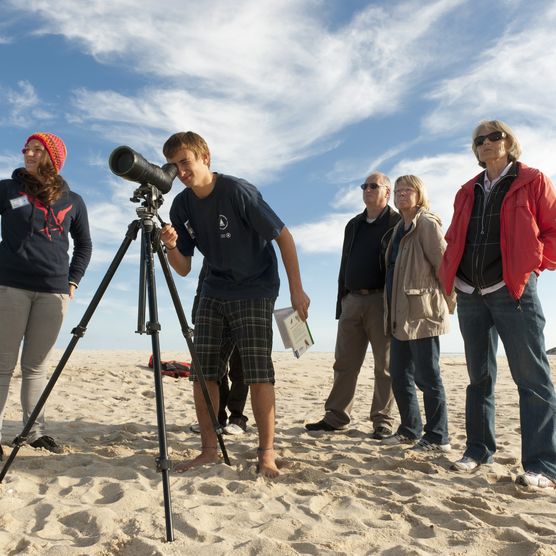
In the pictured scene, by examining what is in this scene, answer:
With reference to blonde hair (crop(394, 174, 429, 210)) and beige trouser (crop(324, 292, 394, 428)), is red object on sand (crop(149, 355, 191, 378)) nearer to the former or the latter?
beige trouser (crop(324, 292, 394, 428))

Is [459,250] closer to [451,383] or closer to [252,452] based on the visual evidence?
[252,452]

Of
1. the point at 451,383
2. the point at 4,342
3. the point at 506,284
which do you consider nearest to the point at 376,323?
the point at 506,284

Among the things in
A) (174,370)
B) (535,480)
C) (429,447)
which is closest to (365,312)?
(429,447)

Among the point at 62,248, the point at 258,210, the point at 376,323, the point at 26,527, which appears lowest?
the point at 26,527

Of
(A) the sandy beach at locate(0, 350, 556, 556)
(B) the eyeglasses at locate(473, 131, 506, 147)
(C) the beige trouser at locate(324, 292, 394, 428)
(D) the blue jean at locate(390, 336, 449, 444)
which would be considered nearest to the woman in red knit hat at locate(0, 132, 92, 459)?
(A) the sandy beach at locate(0, 350, 556, 556)

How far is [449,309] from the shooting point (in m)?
4.43

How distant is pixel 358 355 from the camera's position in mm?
4961

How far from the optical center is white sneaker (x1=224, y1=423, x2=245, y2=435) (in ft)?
15.4

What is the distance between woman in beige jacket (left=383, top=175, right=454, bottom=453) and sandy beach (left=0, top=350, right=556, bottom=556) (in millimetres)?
307

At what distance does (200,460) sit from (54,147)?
2428 millimetres

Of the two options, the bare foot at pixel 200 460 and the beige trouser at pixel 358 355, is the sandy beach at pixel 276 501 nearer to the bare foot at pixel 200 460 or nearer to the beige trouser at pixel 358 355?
the bare foot at pixel 200 460

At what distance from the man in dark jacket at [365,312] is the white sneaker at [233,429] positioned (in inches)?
25.2

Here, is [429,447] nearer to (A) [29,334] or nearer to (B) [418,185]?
(B) [418,185]

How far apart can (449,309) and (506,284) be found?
3.70 ft
